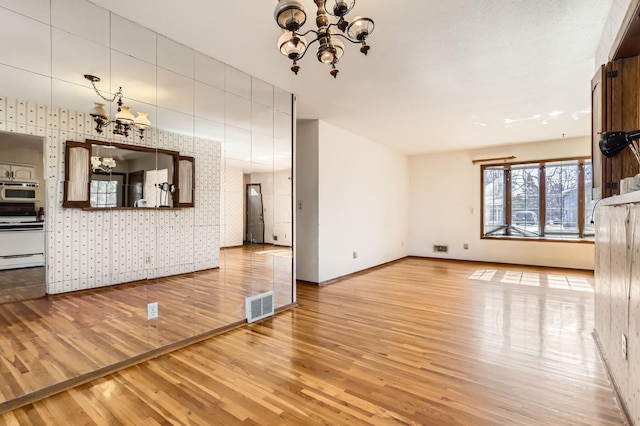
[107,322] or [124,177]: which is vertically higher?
[124,177]

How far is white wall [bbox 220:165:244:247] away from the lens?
130 inches

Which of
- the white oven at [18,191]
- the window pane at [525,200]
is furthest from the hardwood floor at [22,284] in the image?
the window pane at [525,200]

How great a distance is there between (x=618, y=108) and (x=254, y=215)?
3465 mm

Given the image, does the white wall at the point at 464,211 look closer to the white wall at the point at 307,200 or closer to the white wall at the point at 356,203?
the white wall at the point at 356,203

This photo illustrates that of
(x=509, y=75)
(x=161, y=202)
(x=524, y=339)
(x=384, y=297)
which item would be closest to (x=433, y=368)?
(x=524, y=339)

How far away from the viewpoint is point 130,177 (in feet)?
8.48

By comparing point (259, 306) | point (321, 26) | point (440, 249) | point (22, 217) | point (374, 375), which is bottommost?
point (374, 375)

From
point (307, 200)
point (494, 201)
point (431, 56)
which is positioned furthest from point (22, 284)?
point (494, 201)

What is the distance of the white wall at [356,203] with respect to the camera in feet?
17.3

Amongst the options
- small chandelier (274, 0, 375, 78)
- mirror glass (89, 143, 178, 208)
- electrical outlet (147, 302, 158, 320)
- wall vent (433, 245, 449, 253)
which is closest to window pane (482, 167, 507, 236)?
wall vent (433, 245, 449, 253)

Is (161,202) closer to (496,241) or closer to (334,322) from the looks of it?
(334,322)

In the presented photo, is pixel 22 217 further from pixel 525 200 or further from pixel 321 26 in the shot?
pixel 525 200

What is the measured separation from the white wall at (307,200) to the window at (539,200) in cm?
464

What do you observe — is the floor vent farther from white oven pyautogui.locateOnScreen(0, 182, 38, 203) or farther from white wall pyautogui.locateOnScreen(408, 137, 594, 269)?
white wall pyautogui.locateOnScreen(408, 137, 594, 269)
